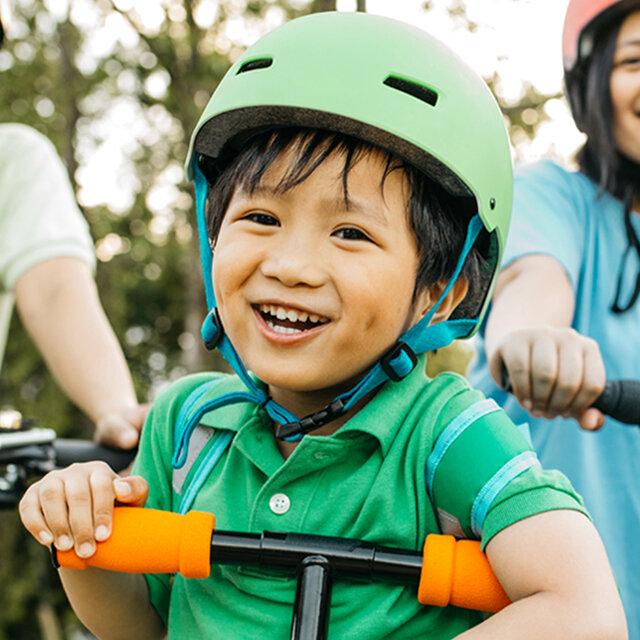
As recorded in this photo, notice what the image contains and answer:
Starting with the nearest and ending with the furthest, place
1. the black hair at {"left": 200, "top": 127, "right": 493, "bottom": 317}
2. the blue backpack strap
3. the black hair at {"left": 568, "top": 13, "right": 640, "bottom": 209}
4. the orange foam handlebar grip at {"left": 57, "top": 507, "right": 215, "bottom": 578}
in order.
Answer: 1. the orange foam handlebar grip at {"left": 57, "top": 507, "right": 215, "bottom": 578}
2. the black hair at {"left": 200, "top": 127, "right": 493, "bottom": 317}
3. the blue backpack strap
4. the black hair at {"left": 568, "top": 13, "right": 640, "bottom": 209}

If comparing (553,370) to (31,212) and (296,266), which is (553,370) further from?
(31,212)

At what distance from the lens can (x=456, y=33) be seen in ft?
23.1

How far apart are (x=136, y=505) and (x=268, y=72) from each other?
3.00 feet

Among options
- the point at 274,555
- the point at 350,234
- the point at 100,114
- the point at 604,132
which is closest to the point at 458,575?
the point at 274,555

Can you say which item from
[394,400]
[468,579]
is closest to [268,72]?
[394,400]

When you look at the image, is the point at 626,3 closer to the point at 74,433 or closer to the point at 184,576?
the point at 184,576

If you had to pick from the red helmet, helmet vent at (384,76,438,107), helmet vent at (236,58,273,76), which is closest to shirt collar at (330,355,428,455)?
helmet vent at (384,76,438,107)

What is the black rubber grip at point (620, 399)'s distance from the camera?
2347 millimetres

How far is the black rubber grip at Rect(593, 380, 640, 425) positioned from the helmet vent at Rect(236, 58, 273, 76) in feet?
3.32

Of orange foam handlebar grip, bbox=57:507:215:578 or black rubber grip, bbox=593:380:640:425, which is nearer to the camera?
orange foam handlebar grip, bbox=57:507:215:578

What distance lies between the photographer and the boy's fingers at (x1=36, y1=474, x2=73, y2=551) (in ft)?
6.51

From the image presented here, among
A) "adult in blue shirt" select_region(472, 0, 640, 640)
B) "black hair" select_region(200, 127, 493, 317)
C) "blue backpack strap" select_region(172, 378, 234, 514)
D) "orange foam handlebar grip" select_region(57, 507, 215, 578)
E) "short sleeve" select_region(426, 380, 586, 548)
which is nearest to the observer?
"short sleeve" select_region(426, 380, 586, 548)

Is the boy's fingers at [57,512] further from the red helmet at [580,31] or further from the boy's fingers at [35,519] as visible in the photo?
the red helmet at [580,31]

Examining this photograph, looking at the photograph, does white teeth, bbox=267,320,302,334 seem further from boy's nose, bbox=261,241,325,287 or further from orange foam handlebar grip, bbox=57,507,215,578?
orange foam handlebar grip, bbox=57,507,215,578
